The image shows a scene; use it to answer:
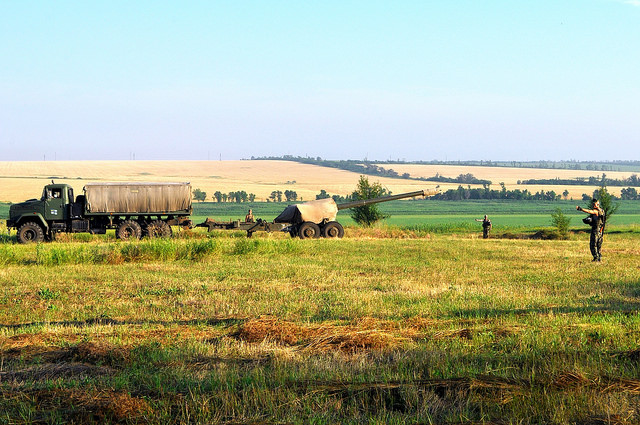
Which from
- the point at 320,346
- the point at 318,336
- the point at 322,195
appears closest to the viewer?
the point at 320,346

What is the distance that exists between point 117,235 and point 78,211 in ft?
7.33

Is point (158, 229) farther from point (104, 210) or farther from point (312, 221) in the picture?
point (312, 221)

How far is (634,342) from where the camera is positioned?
927 centimetres

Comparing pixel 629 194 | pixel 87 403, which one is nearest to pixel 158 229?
pixel 87 403

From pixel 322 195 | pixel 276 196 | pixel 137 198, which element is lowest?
pixel 276 196

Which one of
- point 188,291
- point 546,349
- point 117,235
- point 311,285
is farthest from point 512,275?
point 117,235

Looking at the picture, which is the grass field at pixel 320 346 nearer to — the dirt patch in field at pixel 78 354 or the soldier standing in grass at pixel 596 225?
the dirt patch in field at pixel 78 354

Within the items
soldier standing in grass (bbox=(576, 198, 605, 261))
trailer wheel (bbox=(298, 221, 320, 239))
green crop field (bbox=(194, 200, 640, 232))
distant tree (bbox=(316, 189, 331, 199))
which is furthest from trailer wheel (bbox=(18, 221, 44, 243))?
distant tree (bbox=(316, 189, 331, 199))

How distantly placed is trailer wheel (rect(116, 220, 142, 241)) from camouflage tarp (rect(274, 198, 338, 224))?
23.3 ft

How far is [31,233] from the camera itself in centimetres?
3231

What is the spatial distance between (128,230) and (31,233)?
4.31 meters

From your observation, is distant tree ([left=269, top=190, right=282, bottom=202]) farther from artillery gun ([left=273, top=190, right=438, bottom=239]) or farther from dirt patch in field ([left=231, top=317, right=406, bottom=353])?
dirt patch in field ([left=231, top=317, right=406, bottom=353])

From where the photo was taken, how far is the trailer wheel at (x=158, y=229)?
3347 centimetres

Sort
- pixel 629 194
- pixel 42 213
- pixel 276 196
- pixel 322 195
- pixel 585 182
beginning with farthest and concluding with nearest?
pixel 585 182
pixel 629 194
pixel 276 196
pixel 322 195
pixel 42 213
